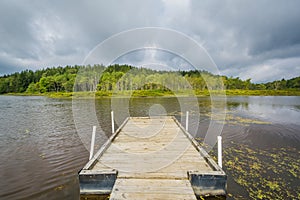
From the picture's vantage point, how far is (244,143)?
8.53 metres

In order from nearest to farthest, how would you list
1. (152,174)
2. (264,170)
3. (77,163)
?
(152,174) → (264,170) → (77,163)

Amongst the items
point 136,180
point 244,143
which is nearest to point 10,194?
point 136,180

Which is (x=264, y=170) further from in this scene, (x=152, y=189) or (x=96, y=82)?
(x=96, y=82)

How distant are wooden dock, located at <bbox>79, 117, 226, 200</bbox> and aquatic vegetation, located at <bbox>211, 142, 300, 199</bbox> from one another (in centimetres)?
121

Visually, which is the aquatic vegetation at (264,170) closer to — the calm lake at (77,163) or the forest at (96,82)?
the calm lake at (77,163)

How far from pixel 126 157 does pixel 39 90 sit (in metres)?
90.0

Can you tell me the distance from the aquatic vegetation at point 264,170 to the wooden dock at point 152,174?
3.97 feet

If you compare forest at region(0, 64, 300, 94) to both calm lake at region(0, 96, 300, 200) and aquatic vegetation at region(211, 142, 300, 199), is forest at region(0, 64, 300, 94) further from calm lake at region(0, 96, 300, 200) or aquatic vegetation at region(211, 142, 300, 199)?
aquatic vegetation at region(211, 142, 300, 199)

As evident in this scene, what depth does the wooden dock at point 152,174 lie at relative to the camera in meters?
3.22

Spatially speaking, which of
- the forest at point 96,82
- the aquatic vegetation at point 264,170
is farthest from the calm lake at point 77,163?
the forest at point 96,82

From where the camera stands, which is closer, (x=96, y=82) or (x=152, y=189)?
(x=152, y=189)

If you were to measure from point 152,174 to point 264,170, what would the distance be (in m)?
4.27

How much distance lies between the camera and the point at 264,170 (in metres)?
5.55

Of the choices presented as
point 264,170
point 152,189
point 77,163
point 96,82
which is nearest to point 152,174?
point 152,189
